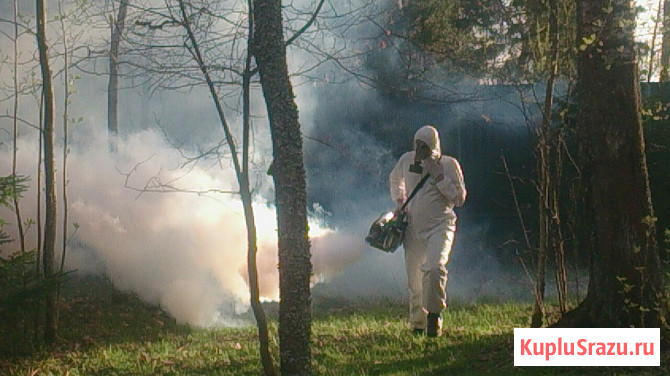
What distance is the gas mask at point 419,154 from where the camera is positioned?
10023 millimetres

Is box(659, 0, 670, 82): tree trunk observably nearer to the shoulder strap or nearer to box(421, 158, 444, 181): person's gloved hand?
box(421, 158, 444, 181): person's gloved hand

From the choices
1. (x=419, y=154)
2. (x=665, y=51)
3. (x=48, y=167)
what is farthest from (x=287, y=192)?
(x=48, y=167)

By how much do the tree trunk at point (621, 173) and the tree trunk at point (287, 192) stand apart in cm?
253

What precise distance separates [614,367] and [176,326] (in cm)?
694

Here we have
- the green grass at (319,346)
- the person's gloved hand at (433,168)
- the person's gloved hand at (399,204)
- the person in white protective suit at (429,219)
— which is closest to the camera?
the green grass at (319,346)

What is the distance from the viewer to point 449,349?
9.18 m

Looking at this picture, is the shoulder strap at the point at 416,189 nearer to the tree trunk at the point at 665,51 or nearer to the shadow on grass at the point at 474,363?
the shadow on grass at the point at 474,363

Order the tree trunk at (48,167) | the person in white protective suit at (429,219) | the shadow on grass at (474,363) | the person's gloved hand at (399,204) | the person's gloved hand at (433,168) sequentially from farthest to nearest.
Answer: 1. the tree trunk at (48,167)
2. the person's gloved hand at (399,204)
3. the person's gloved hand at (433,168)
4. the person in white protective suit at (429,219)
5. the shadow on grass at (474,363)

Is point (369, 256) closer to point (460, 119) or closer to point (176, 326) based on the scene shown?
point (460, 119)

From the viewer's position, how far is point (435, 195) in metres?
10.1

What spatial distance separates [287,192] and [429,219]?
3.15 m

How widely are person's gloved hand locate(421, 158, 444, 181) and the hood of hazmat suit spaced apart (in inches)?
1.2

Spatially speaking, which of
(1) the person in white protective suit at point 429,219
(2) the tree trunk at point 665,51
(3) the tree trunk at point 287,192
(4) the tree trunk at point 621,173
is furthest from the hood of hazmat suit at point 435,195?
(3) the tree trunk at point 287,192

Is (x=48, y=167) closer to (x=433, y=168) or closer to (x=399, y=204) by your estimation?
(x=399, y=204)
